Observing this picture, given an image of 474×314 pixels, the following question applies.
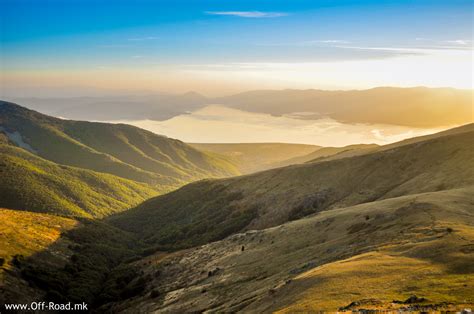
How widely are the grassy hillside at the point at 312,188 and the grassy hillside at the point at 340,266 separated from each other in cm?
2981

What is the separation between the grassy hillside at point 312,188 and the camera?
91.9 meters

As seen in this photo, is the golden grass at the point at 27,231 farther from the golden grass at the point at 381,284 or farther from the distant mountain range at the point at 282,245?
the golden grass at the point at 381,284

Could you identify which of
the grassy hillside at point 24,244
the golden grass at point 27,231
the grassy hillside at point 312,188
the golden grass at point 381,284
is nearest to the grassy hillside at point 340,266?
the golden grass at point 381,284

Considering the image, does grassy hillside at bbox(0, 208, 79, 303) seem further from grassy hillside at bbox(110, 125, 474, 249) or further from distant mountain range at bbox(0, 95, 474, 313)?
grassy hillside at bbox(110, 125, 474, 249)

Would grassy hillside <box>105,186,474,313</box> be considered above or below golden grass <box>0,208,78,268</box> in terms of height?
above

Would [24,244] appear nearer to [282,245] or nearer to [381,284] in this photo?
[282,245]

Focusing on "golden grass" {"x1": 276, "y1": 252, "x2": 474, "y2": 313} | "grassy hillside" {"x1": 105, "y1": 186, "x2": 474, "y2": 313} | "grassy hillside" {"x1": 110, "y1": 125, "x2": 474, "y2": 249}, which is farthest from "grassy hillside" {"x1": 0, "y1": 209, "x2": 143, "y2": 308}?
"golden grass" {"x1": 276, "y1": 252, "x2": 474, "y2": 313}

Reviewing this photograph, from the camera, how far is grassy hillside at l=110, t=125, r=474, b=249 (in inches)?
3617

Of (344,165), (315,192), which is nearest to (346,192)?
(315,192)

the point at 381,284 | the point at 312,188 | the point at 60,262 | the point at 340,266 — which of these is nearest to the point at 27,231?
the point at 60,262

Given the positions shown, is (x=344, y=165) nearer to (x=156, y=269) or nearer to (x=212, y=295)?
(x=156, y=269)

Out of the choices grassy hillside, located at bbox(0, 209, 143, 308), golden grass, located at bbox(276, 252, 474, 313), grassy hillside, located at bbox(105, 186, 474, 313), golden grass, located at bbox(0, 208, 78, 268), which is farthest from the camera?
golden grass, located at bbox(0, 208, 78, 268)

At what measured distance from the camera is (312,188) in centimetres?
11700

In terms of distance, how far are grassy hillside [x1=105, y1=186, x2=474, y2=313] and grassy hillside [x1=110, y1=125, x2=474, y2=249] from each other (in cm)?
2981
